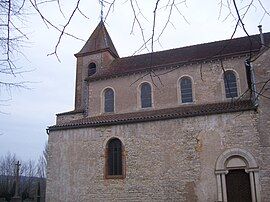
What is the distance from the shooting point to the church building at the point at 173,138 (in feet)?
49.8

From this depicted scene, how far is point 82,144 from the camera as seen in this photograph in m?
18.4

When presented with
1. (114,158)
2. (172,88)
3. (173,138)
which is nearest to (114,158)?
(114,158)

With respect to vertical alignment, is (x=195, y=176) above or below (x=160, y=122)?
below

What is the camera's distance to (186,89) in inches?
764

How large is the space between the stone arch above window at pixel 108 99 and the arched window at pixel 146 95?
219 centimetres

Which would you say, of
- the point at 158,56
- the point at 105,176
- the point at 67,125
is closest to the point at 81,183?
the point at 105,176

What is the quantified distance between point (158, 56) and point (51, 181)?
438 inches

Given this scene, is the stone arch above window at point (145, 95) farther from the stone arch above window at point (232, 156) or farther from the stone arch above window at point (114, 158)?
the stone arch above window at point (232, 156)

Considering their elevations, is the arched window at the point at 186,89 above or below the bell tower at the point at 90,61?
below

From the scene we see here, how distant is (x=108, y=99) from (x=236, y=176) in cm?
986

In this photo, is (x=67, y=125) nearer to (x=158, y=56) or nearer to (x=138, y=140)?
(x=138, y=140)

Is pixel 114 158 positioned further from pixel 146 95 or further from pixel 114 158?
pixel 146 95

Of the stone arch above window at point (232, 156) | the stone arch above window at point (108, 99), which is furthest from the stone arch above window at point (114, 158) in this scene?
the stone arch above window at point (232, 156)

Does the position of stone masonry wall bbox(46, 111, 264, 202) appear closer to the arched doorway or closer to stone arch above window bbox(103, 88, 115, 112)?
the arched doorway
